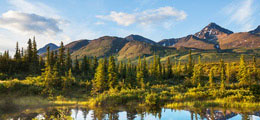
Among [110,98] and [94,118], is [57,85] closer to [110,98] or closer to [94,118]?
[110,98]

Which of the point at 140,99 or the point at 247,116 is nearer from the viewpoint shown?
the point at 247,116

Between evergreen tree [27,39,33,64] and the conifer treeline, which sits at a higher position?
evergreen tree [27,39,33,64]

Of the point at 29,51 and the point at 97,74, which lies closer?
the point at 97,74

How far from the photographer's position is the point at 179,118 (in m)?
15.6

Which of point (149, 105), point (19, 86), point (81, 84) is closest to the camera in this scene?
point (149, 105)

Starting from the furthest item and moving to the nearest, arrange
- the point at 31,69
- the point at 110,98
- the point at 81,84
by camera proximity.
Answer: the point at 31,69 → the point at 81,84 → the point at 110,98

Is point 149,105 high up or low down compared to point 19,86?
down

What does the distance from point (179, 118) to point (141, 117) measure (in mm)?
3345

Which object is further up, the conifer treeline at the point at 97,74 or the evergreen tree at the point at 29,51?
the evergreen tree at the point at 29,51

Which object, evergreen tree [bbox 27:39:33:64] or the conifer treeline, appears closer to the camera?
the conifer treeline

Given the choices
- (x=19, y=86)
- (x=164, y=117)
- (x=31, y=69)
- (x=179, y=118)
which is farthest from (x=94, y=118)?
(x=31, y=69)

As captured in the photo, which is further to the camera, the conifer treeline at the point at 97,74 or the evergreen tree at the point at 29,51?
the evergreen tree at the point at 29,51

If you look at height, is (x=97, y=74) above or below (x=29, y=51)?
below

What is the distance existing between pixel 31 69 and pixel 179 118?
5542 centimetres
